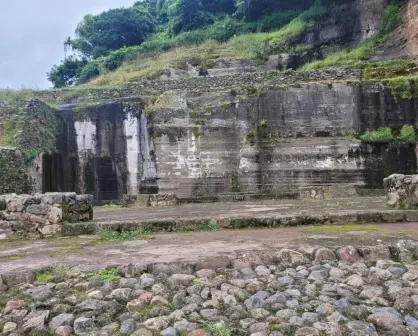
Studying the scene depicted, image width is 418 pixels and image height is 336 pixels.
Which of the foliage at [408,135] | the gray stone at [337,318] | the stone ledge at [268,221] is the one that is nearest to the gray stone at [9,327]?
the gray stone at [337,318]

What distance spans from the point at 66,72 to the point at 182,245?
34817 mm

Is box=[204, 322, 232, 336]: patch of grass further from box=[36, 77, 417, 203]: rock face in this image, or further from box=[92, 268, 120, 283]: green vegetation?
box=[36, 77, 417, 203]: rock face

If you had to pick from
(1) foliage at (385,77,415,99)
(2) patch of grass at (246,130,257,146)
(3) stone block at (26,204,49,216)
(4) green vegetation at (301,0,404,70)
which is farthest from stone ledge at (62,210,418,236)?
(4) green vegetation at (301,0,404,70)

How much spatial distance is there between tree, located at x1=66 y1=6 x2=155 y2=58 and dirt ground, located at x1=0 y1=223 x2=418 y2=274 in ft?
109

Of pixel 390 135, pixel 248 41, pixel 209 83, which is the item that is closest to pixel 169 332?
pixel 390 135

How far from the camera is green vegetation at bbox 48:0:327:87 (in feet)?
83.3

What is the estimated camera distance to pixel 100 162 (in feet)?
44.8

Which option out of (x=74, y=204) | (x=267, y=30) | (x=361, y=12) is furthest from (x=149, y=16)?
(x=74, y=204)

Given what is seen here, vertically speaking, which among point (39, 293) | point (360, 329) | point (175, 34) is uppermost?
point (175, 34)

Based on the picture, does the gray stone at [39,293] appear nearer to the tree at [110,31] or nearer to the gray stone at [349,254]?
the gray stone at [349,254]

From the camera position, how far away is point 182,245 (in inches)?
151

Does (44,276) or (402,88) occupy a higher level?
(402,88)

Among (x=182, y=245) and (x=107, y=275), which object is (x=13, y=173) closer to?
(x=182, y=245)

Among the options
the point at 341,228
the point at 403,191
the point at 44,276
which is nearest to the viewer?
the point at 44,276
